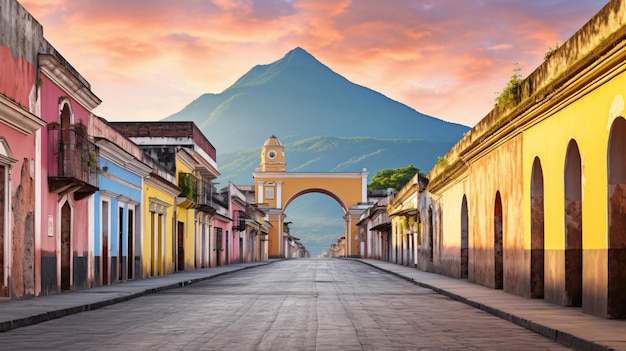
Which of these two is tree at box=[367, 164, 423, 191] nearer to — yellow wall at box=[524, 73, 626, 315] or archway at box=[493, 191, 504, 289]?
archway at box=[493, 191, 504, 289]

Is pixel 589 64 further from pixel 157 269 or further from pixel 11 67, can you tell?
pixel 157 269

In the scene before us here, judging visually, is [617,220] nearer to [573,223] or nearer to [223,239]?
[573,223]

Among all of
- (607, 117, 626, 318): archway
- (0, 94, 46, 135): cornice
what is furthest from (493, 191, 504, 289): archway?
(0, 94, 46, 135): cornice

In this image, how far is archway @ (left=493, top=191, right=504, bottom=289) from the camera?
21656 mm

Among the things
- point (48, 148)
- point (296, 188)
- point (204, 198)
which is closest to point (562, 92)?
point (48, 148)

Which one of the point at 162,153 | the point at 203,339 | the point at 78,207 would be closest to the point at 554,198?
the point at 203,339

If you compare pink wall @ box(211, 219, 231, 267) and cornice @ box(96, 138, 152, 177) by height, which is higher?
cornice @ box(96, 138, 152, 177)

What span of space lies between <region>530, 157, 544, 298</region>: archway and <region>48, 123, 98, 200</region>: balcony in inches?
366

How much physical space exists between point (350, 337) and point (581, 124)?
5161 mm

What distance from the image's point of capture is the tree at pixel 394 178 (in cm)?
11249

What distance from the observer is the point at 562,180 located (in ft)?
50.0

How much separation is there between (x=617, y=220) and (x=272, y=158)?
310 feet

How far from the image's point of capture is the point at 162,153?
38.2 meters

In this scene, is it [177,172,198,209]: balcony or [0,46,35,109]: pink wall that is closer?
Answer: [0,46,35,109]: pink wall
